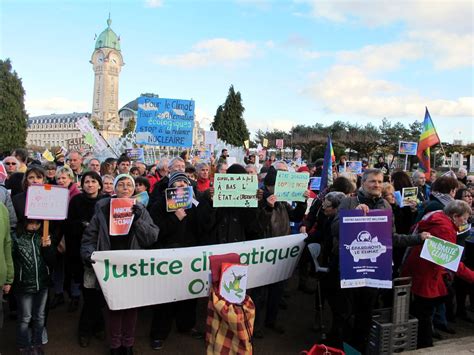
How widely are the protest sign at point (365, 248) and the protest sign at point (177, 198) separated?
1683 mm

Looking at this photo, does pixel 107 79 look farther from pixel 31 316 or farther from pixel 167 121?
pixel 31 316

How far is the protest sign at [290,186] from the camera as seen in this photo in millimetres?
5215

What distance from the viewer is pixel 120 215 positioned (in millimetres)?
4098

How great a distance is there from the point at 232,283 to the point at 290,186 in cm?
183

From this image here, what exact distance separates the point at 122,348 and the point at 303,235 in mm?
2470

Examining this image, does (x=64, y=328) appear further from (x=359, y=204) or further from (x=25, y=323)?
(x=359, y=204)

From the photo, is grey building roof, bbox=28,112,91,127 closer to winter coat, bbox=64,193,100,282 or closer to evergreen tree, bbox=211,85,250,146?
evergreen tree, bbox=211,85,250,146

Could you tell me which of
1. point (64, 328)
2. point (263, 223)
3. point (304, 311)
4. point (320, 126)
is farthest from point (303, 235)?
point (320, 126)

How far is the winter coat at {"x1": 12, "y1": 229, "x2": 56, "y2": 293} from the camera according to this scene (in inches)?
161

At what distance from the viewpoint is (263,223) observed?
5.09 m

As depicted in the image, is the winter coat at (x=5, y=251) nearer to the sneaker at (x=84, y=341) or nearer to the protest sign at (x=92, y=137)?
the sneaker at (x=84, y=341)

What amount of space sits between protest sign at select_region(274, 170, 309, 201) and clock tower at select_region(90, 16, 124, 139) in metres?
131

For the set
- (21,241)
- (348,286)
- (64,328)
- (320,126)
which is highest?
(320,126)

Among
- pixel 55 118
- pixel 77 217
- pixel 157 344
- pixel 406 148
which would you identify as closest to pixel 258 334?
pixel 157 344
